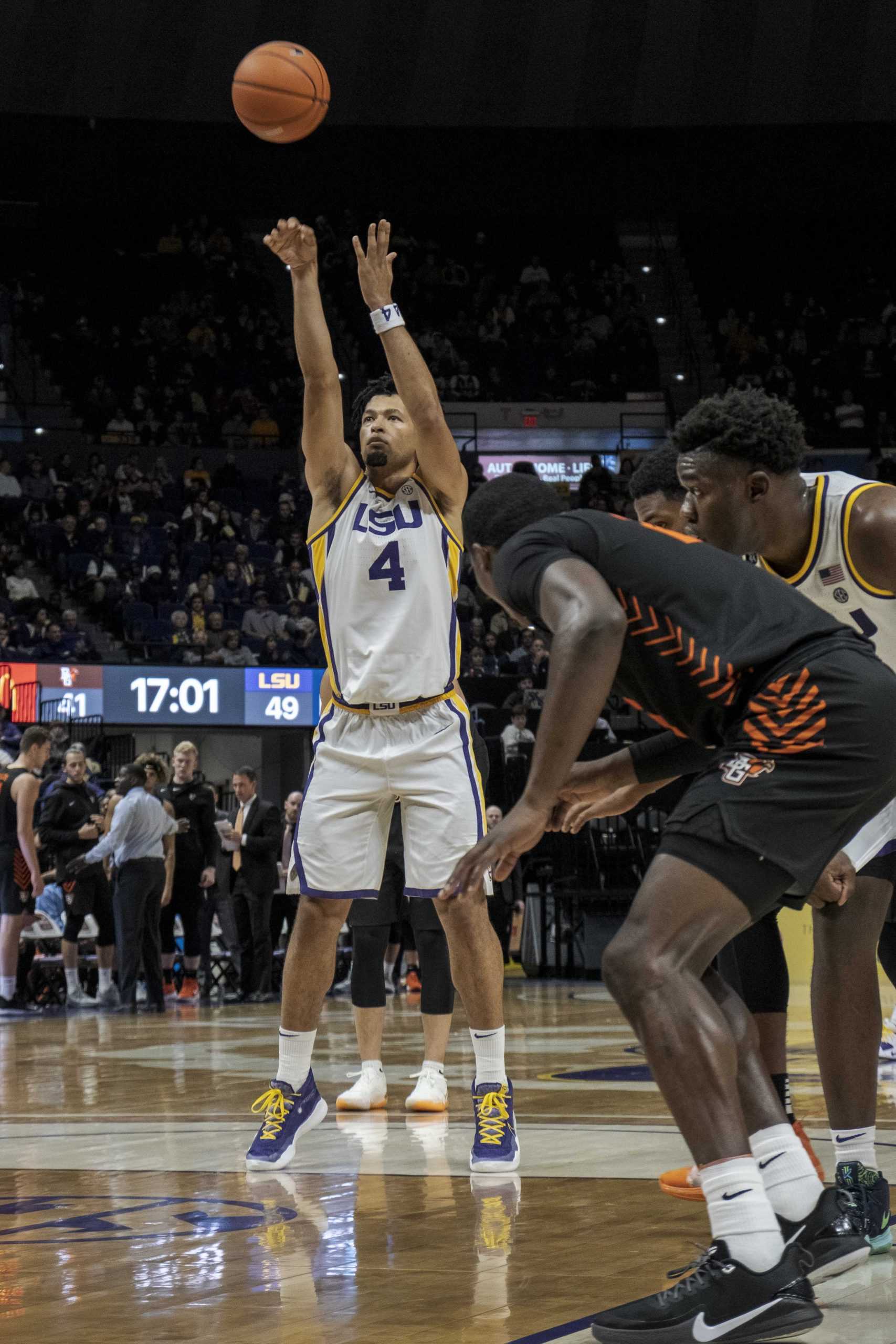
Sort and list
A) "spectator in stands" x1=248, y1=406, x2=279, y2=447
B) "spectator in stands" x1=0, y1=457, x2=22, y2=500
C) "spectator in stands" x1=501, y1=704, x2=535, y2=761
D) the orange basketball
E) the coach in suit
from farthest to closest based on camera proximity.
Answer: "spectator in stands" x1=248, y1=406, x2=279, y2=447 < "spectator in stands" x1=0, y1=457, x2=22, y2=500 < "spectator in stands" x1=501, y1=704, x2=535, y2=761 < the coach in suit < the orange basketball

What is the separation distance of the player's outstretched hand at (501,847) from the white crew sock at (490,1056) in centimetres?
214

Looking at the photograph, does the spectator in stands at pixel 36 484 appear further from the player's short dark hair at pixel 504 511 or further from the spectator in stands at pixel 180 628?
the player's short dark hair at pixel 504 511

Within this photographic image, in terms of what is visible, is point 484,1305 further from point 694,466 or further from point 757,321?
point 757,321

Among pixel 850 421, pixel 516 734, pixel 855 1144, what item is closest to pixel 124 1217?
pixel 855 1144

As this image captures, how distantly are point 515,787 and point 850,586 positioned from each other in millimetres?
12463

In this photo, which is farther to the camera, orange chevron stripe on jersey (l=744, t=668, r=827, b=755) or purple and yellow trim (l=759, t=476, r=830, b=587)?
purple and yellow trim (l=759, t=476, r=830, b=587)

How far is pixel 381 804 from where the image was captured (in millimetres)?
4906

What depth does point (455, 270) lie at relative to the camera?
97.0 feet

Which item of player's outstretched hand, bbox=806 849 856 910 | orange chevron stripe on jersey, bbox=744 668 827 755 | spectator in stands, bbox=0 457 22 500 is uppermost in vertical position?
spectator in stands, bbox=0 457 22 500

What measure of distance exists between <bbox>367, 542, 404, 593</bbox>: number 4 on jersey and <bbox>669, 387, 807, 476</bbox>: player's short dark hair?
67.6 inches

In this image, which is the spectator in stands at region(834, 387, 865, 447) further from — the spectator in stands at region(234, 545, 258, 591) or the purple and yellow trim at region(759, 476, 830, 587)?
the purple and yellow trim at region(759, 476, 830, 587)

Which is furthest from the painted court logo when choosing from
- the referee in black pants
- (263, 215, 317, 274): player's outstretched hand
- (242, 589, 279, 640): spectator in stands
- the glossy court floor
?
(242, 589, 279, 640): spectator in stands

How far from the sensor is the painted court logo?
3541mm

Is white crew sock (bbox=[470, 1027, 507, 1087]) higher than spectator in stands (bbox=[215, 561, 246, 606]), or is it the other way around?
spectator in stands (bbox=[215, 561, 246, 606])
